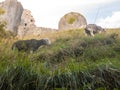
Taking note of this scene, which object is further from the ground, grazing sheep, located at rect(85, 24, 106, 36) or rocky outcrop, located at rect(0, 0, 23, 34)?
rocky outcrop, located at rect(0, 0, 23, 34)

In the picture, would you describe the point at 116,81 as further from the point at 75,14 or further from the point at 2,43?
the point at 75,14

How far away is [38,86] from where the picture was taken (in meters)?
5.96

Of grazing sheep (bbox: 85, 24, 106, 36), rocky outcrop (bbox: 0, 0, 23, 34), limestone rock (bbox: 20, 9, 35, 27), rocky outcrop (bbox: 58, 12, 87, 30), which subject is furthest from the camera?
rocky outcrop (bbox: 58, 12, 87, 30)

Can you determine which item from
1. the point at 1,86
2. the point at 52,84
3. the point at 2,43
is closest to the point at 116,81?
the point at 52,84

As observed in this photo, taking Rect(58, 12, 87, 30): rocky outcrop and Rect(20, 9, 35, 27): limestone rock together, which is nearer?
Rect(20, 9, 35, 27): limestone rock

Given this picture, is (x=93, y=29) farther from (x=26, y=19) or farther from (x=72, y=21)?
(x=72, y=21)

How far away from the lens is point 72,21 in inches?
1227

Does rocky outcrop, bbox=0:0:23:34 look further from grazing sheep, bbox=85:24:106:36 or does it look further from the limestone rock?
grazing sheep, bbox=85:24:106:36

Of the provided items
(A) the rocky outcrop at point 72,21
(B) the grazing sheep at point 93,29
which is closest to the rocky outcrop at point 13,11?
(A) the rocky outcrop at point 72,21

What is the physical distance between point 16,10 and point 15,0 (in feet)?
2.65

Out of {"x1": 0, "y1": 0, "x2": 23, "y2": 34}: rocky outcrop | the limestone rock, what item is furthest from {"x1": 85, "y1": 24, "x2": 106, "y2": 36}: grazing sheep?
the limestone rock

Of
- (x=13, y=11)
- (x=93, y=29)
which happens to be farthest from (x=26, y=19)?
(x=93, y=29)

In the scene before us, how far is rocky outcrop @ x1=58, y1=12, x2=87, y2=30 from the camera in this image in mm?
30391

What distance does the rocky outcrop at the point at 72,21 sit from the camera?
30.4 m
